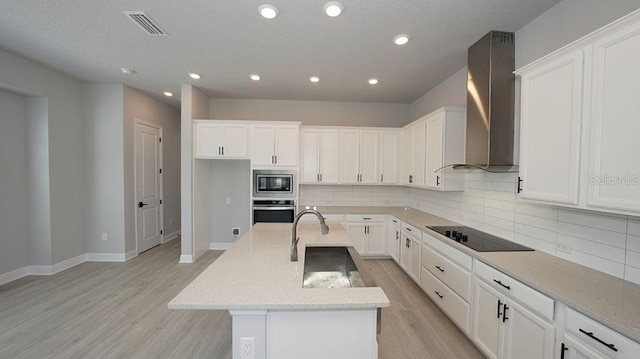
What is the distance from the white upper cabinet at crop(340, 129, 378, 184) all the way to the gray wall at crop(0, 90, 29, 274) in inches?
184

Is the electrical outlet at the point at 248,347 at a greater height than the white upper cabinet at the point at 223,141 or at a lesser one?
lesser

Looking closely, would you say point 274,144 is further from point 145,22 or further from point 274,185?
point 145,22

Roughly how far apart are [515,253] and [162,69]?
460 cm

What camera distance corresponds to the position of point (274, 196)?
13.8 ft

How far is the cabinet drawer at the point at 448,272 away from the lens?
2.25m

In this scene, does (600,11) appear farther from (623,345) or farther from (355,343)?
(355,343)

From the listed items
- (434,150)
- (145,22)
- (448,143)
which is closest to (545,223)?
(448,143)

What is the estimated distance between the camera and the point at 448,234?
8.86ft

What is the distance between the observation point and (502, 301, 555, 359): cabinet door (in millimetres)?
1469

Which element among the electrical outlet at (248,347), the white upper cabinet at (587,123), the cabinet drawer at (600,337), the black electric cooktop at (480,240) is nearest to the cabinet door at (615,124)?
the white upper cabinet at (587,123)

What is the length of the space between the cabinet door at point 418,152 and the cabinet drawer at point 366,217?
815 millimetres

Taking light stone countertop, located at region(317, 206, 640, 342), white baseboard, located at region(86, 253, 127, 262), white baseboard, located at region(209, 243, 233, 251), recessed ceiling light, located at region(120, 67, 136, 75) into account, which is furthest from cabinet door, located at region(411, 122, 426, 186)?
white baseboard, located at region(86, 253, 127, 262)

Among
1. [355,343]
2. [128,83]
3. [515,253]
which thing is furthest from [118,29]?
[515,253]

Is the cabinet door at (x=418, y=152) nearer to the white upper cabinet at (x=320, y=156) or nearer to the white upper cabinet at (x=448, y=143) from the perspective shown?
the white upper cabinet at (x=448, y=143)
